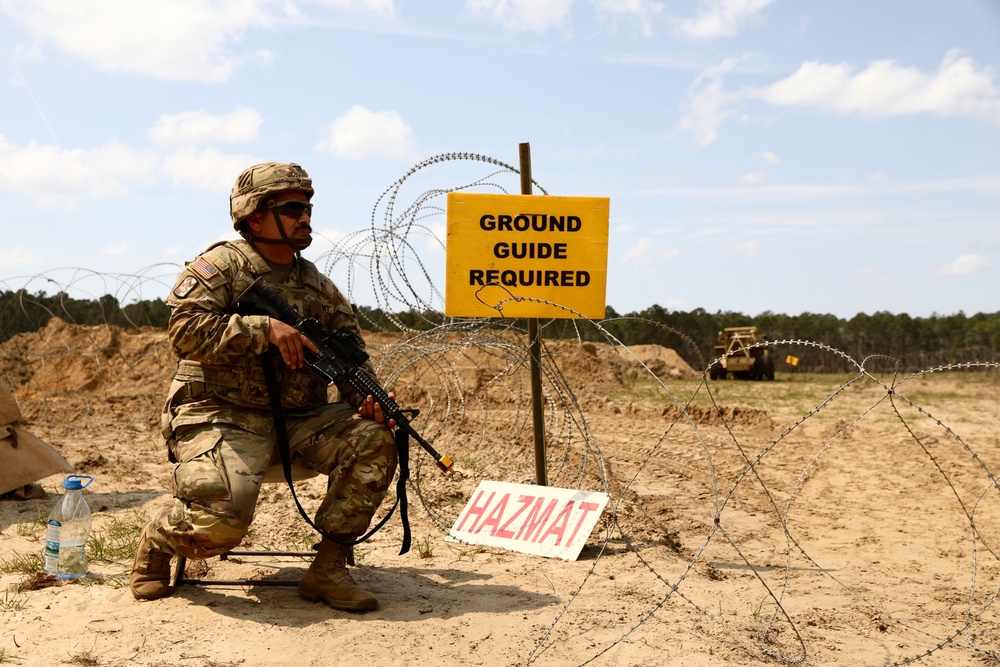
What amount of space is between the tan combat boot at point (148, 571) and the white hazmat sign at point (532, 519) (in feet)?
5.05

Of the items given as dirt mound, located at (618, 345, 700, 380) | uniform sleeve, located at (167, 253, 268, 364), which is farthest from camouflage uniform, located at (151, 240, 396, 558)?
dirt mound, located at (618, 345, 700, 380)

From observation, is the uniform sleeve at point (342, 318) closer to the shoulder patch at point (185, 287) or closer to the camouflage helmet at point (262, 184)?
the camouflage helmet at point (262, 184)

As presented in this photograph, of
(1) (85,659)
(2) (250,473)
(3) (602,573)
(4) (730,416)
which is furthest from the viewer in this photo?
(4) (730,416)

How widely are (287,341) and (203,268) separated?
0.49m

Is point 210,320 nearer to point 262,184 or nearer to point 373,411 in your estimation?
point 262,184

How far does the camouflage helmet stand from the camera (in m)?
3.75

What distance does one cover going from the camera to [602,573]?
4176 mm

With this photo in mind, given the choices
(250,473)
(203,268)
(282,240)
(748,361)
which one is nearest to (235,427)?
(250,473)

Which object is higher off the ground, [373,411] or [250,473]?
[373,411]

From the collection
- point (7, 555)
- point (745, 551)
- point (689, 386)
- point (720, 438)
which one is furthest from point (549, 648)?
point (689, 386)

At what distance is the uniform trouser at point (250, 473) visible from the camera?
135 inches

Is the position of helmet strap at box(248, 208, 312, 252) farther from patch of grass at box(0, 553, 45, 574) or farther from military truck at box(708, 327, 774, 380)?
military truck at box(708, 327, 774, 380)

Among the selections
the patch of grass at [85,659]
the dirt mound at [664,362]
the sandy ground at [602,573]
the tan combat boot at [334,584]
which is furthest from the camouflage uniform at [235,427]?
the dirt mound at [664,362]

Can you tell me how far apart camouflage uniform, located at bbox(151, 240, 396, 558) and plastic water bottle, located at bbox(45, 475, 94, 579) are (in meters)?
0.56
